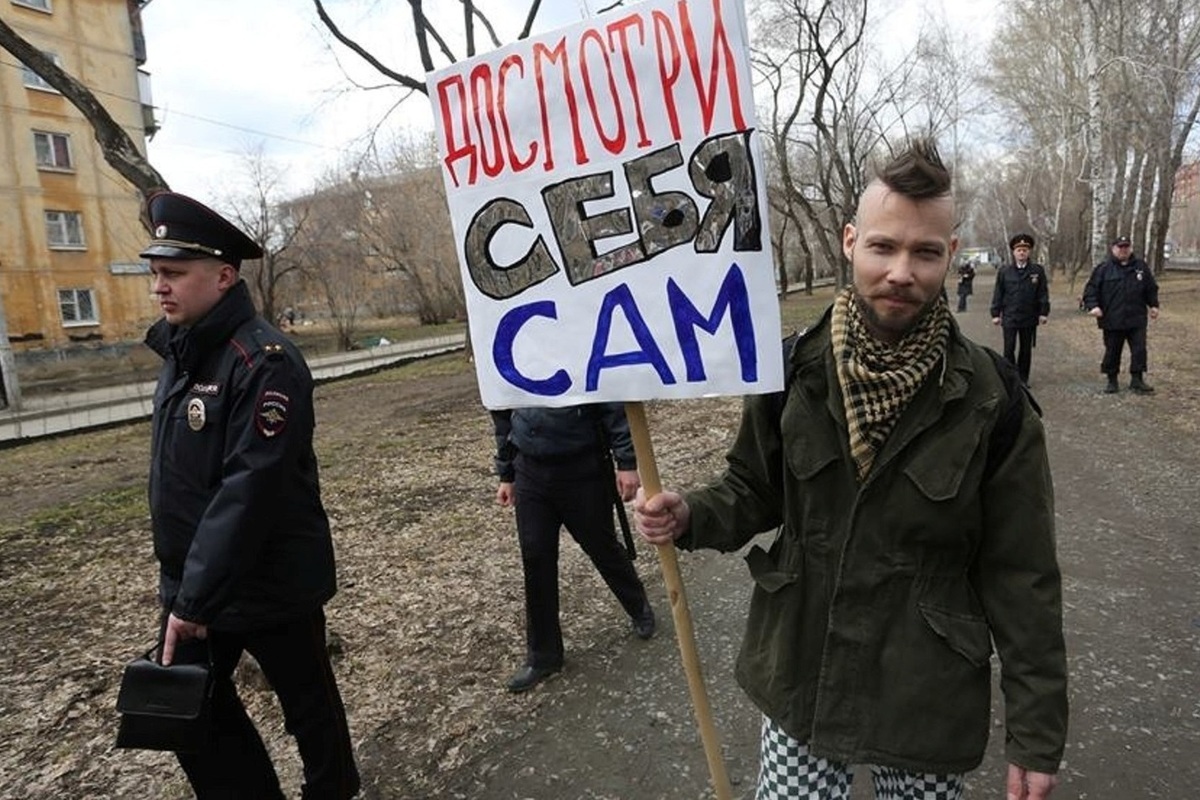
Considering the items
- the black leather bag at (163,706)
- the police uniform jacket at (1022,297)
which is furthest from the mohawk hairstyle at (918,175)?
the police uniform jacket at (1022,297)

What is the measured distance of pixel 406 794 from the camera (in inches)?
116

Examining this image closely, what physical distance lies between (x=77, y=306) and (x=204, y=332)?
103ft

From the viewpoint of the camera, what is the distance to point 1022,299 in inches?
364

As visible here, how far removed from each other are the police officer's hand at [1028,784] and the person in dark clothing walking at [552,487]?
2.07 meters

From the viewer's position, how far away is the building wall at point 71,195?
26.0 m

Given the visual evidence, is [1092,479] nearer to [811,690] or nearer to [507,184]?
[811,690]

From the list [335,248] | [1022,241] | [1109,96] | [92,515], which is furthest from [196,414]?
[335,248]

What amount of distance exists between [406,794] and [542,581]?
104 centimetres

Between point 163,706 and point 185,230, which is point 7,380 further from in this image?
point 163,706

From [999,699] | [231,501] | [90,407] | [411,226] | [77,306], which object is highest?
[411,226]

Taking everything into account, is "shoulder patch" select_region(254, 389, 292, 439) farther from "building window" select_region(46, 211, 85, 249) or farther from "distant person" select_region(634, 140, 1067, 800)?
"building window" select_region(46, 211, 85, 249)

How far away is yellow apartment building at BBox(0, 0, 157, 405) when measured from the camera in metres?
26.0

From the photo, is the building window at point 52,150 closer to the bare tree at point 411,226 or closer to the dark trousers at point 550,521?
the bare tree at point 411,226

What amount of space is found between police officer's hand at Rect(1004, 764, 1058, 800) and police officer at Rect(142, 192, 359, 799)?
6.64 ft
